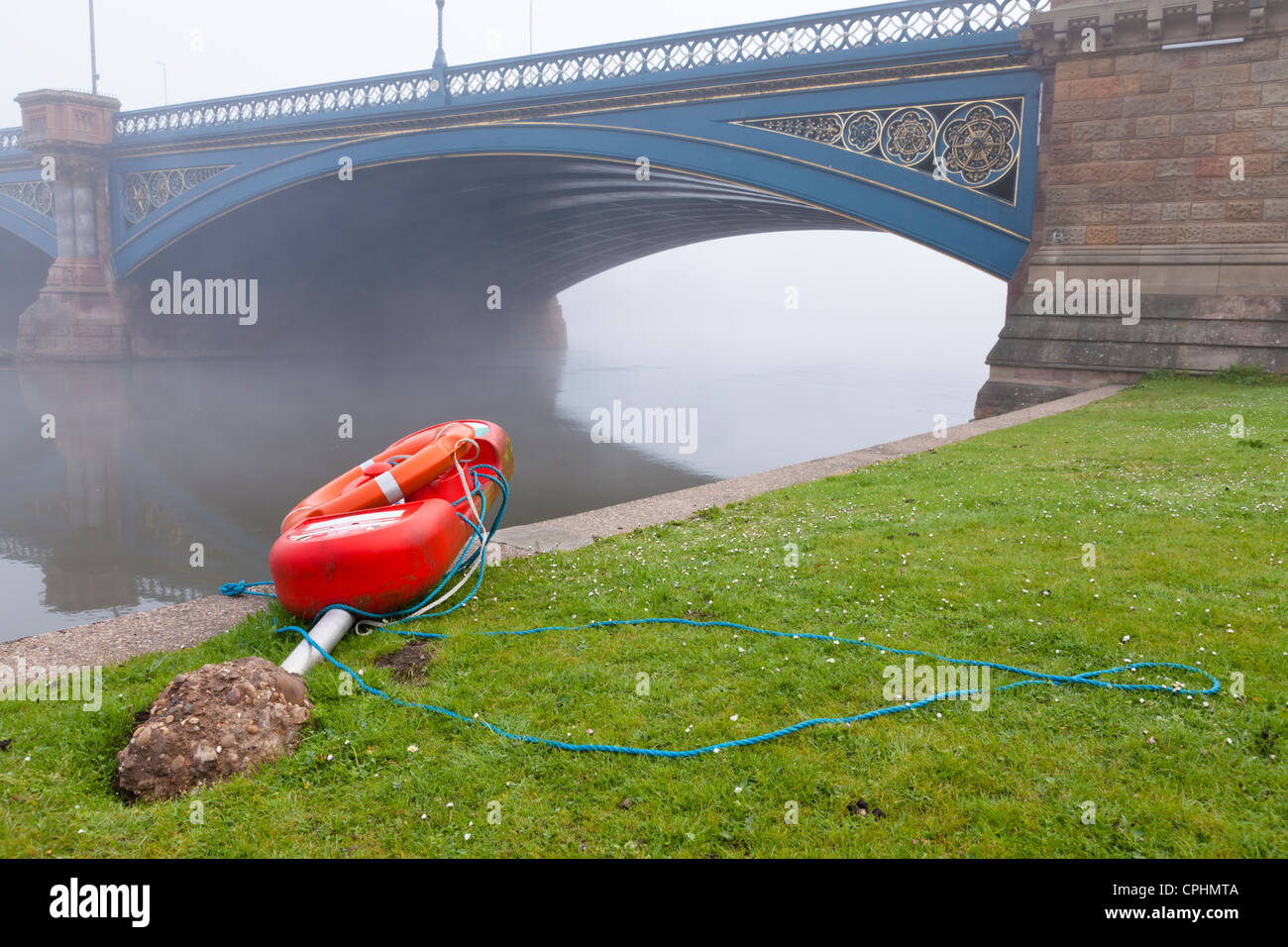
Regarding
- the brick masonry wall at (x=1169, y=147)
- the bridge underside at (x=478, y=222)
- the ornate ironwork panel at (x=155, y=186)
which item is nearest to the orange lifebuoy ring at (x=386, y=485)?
the brick masonry wall at (x=1169, y=147)

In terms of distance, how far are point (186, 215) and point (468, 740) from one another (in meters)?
30.8

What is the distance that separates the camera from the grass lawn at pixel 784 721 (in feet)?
9.40

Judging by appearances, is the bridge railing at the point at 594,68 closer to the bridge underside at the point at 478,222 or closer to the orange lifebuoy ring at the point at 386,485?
the bridge underside at the point at 478,222

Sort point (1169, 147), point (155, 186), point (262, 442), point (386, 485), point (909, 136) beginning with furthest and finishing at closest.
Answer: point (155, 186) < point (262, 442) < point (909, 136) < point (1169, 147) < point (386, 485)

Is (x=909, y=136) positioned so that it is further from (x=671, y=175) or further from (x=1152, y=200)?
(x=671, y=175)

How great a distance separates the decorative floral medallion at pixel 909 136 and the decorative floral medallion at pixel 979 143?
27 cm

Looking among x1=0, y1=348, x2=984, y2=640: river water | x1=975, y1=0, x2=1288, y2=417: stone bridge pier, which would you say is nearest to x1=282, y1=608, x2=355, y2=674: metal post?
x1=0, y1=348, x2=984, y2=640: river water

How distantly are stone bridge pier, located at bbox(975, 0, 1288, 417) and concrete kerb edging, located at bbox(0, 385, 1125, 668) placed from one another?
413cm

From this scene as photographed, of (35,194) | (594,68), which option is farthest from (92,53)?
(594,68)

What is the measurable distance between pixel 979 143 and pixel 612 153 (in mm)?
7782

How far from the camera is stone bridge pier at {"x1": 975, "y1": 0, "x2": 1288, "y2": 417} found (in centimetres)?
1373

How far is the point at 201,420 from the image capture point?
20.3 m

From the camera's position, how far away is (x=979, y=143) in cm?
1617
